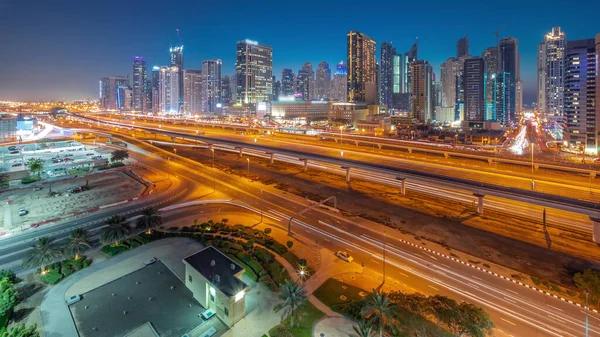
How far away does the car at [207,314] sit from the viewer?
2522 centimetres

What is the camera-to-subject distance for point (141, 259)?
3438 centimetres

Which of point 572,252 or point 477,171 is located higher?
point 477,171

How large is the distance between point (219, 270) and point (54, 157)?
9573 centimetres

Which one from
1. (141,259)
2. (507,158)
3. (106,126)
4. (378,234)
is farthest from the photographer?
(106,126)

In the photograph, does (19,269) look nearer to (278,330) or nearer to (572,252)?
(278,330)

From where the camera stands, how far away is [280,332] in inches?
923

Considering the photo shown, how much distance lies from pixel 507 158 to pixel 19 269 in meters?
92.6

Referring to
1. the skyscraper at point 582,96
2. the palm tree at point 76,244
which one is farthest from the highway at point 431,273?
the skyscraper at point 582,96

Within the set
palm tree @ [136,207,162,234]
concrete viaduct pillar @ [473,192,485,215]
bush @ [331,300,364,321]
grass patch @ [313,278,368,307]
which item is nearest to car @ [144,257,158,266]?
palm tree @ [136,207,162,234]

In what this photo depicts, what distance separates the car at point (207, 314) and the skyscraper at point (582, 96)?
12597 centimetres

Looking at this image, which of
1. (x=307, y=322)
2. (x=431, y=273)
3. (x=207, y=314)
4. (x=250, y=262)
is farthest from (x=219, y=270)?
(x=431, y=273)

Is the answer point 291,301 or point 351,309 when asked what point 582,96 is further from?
point 291,301

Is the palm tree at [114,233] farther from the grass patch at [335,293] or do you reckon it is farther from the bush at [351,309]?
the bush at [351,309]

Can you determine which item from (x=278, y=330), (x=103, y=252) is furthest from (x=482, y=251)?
(x=103, y=252)
